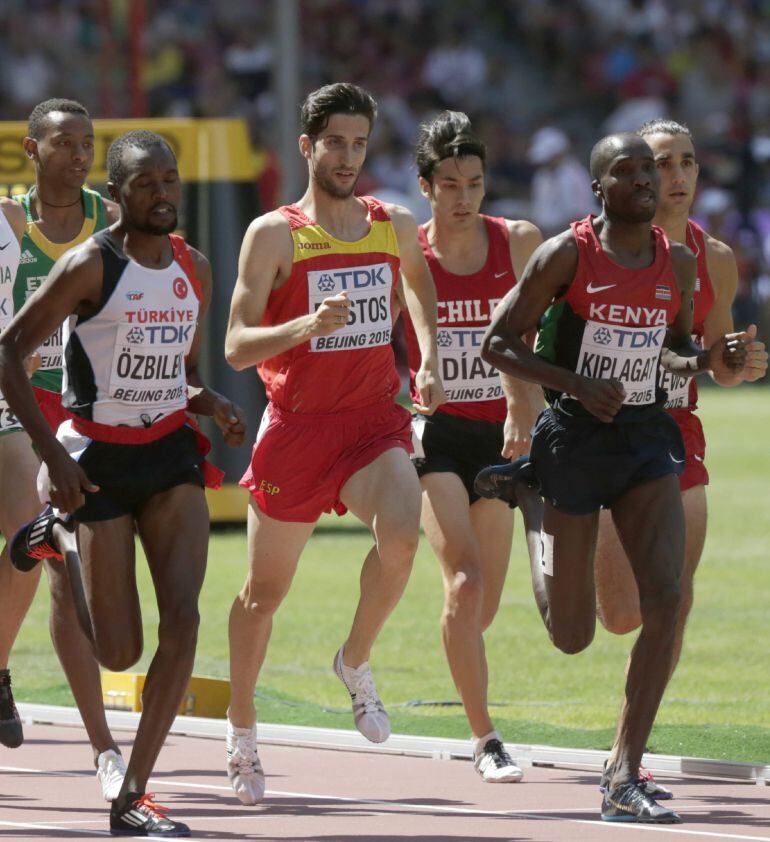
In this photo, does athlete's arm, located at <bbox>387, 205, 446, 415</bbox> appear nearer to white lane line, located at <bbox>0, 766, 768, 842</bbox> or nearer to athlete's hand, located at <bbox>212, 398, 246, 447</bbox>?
athlete's hand, located at <bbox>212, 398, 246, 447</bbox>

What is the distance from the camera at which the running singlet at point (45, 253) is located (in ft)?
28.3

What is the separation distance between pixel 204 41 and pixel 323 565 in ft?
61.5

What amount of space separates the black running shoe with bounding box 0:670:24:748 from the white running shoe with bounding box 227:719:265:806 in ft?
3.45

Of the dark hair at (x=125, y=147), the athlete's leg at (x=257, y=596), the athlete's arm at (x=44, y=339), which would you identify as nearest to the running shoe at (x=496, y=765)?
the athlete's leg at (x=257, y=596)

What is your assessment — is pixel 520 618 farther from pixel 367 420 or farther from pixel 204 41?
pixel 204 41

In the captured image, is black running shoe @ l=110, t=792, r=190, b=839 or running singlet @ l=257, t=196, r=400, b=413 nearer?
black running shoe @ l=110, t=792, r=190, b=839

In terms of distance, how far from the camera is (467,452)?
8742 mm

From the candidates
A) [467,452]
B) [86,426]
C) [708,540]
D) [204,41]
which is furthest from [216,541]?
[204,41]

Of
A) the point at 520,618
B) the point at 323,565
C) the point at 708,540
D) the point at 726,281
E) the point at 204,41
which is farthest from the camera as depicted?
the point at 204,41

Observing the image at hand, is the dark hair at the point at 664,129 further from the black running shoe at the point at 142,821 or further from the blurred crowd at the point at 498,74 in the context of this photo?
the blurred crowd at the point at 498,74

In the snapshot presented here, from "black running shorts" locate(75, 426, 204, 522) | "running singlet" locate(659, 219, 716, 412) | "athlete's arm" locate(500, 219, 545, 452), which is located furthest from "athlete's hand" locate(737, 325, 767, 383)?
"black running shorts" locate(75, 426, 204, 522)

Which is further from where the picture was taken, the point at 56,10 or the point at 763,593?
the point at 56,10

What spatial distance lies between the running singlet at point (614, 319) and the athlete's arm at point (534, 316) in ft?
0.19

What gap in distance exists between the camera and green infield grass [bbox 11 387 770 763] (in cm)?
961
